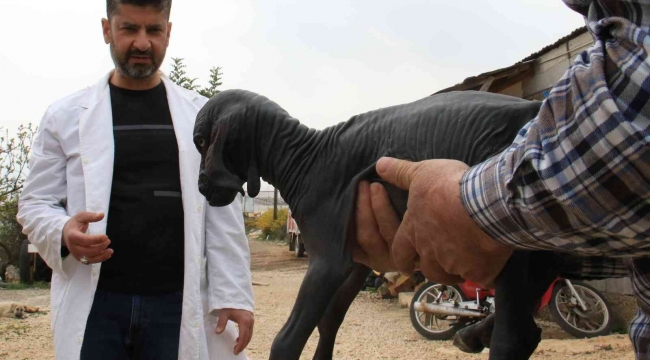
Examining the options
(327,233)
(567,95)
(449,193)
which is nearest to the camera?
(567,95)

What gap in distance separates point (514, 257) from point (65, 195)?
1.67m

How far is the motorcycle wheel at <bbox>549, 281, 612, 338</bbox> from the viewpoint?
235 inches

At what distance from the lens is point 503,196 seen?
0.98 metres

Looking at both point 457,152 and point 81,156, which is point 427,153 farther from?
point 81,156

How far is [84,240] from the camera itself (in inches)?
75.3

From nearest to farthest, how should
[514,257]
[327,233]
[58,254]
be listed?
[514,257] < [327,233] < [58,254]

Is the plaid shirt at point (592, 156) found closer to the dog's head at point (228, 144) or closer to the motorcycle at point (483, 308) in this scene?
the dog's head at point (228, 144)

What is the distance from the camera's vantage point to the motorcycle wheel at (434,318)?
6762mm

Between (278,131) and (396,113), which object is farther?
(278,131)

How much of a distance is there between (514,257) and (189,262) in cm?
130

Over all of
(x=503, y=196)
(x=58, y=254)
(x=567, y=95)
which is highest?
(x=567, y=95)

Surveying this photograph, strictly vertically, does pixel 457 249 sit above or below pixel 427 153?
below

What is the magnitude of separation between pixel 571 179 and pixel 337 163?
74 cm

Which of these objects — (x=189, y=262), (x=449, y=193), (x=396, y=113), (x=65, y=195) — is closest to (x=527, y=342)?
(x=449, y=193)
